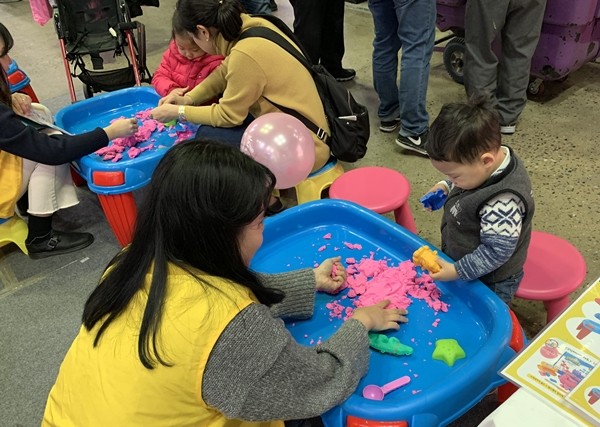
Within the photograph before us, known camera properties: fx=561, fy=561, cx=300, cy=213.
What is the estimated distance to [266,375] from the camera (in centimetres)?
100

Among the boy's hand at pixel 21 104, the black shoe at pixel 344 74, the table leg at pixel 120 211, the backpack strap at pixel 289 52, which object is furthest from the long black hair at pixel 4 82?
the black shoe at pixel 344 74

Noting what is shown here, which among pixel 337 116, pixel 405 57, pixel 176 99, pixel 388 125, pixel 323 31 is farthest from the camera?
pixel 323 31

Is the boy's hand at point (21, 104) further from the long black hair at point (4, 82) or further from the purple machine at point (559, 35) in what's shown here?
the purple machine at point (559, 35)

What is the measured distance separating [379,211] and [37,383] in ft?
4.13

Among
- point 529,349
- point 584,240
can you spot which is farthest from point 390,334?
point 584,240

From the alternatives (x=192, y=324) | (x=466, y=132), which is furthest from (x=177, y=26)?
(x=192, y=324)

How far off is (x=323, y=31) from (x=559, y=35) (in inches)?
48.8

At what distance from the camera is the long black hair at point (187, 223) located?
3.16 ft

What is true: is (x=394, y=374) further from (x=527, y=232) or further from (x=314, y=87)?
(x=314, y=87)

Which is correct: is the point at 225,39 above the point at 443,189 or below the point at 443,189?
above

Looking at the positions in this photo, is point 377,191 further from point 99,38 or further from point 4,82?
point 99,38

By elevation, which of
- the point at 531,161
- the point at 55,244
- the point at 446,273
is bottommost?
the point at 55,244

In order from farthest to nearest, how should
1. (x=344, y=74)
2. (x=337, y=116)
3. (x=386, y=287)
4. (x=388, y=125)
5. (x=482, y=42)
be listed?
(x=344, y=74) < (x=388, y=125) < (x=482, y=42) < (x=337, y=116) < (x=386, y=287)

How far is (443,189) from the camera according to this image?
5.43 ft
